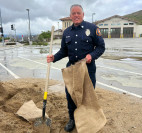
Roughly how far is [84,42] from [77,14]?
44 centimetres

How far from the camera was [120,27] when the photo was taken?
166 ft

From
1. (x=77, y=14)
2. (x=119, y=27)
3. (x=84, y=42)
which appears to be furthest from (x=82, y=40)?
(x=119, y=27)

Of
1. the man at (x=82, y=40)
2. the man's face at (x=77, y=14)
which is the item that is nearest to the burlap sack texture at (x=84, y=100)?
the man at (x=82, y=40)

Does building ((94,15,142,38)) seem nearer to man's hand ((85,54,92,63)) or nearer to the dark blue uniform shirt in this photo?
the dark blue uniform shirt

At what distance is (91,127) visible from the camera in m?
2.32

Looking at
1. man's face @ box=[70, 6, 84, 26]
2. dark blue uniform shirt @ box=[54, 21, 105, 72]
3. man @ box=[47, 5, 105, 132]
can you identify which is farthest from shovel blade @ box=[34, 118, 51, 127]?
man's face @ box=[70, 6, 84, 26]

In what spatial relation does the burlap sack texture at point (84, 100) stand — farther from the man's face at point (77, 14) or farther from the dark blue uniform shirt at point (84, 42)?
the man's face at point (77, 14)

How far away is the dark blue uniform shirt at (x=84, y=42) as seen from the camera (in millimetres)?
2537

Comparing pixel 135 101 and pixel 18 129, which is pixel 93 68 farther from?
pixel 135 101

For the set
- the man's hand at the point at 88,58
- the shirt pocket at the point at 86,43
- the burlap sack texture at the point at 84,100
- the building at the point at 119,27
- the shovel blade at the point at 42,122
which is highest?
the building at the point at 119,27

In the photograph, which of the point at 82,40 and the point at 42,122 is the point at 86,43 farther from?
the point at 42,122

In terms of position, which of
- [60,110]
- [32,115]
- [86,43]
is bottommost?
[60,110]

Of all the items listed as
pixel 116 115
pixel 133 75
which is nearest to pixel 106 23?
pixel 133 75

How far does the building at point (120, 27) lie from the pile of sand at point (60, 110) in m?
49.8
